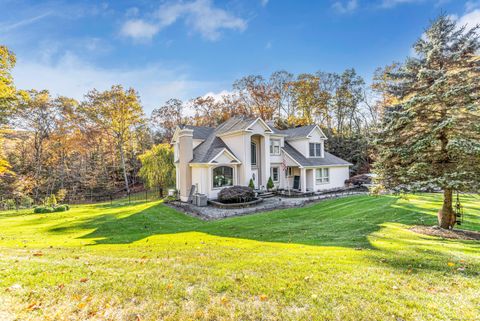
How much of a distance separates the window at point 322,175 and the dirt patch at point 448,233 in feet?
49.4

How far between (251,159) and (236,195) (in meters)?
5.81

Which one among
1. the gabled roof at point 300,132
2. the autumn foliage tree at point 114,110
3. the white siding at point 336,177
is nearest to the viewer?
the white siding at point 336,177

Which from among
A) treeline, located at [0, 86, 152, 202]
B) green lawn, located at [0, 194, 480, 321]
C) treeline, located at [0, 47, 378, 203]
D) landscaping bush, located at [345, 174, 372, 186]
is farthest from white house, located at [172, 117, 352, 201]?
treeline, located at [0, 86, 152, 202]

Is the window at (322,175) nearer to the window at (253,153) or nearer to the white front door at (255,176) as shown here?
the white front door at (255,176)

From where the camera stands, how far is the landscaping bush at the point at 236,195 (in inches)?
758

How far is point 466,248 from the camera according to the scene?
24.7 feet

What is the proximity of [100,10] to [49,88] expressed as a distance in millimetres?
23168

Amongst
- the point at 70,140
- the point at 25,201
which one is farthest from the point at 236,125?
the point at 70,140

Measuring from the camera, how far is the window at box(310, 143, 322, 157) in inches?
1069

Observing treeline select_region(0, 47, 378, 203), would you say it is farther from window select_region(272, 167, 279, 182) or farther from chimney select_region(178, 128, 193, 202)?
window select_region(272, 167, 279, 182)

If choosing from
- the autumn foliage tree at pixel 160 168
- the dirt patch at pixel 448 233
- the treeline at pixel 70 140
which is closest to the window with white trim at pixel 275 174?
the autumn foliage tree at pixel 160 168

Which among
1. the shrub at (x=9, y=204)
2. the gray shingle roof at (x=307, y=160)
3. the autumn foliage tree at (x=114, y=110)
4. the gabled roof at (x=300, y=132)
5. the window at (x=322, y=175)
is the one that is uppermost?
the autumn foliage tree at (x=114, y=110)

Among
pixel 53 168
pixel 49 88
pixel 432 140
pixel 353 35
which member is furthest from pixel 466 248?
pixel 53 168

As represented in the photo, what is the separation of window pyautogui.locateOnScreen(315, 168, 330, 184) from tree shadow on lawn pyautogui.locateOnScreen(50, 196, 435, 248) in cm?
801
